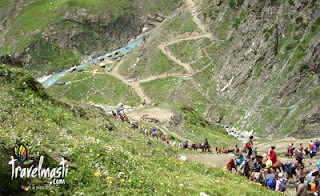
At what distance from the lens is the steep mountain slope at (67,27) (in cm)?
16262

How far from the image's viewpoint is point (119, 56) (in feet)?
477

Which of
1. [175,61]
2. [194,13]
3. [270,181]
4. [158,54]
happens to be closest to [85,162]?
[270,181]

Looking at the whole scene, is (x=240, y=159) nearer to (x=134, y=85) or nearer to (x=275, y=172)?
(x=275, y=172)

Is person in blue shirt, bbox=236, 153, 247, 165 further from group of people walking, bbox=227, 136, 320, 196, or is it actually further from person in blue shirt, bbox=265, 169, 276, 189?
person in blue shirt, bbox=265, 169, 276, 189

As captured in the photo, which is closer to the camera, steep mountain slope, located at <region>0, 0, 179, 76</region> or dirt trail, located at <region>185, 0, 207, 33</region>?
dirt trail, located at <region>185, 0, 207, 33</region>

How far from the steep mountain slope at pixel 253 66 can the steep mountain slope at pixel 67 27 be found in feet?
176

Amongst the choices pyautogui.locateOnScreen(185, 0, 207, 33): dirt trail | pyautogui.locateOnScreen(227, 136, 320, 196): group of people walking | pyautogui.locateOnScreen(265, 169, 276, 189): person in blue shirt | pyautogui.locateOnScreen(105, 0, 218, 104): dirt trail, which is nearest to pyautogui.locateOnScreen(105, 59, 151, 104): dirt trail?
pyautogui.locateOnScreen(105, 0, 218, 104): dirt trail

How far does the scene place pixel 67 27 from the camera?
17188 cm

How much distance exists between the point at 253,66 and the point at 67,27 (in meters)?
108

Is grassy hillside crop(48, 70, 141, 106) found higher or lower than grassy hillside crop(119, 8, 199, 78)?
lower

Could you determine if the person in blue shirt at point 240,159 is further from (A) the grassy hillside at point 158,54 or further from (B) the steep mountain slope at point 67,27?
(B) the steep mountain slope at point 67,27

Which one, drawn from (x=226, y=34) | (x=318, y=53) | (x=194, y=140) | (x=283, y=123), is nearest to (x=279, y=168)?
(x=194, y=140)

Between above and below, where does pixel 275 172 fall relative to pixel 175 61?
below

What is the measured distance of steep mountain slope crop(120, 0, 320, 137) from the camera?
73562mm
